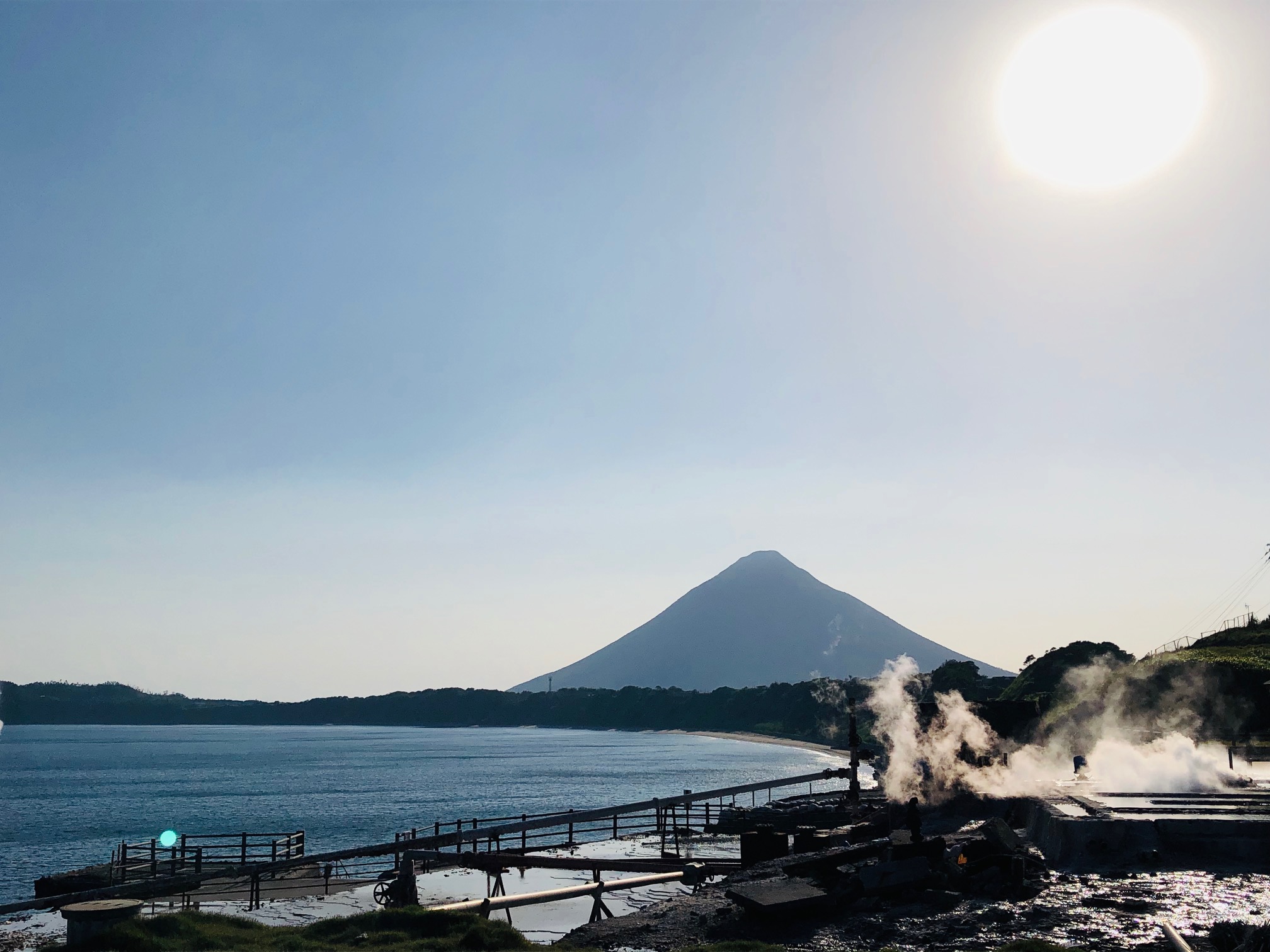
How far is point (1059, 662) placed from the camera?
107 meters

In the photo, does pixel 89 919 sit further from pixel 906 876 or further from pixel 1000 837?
pixel 1000 837

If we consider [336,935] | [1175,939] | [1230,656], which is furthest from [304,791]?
[1175,939]

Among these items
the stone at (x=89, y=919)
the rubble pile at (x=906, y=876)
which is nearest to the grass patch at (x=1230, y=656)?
the rubble pile at (x=906, y=876)

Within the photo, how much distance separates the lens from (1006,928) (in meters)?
15.6

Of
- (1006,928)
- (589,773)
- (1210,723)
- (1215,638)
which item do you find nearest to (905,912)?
(1006,928)

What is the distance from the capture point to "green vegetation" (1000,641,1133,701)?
10125 centimetres

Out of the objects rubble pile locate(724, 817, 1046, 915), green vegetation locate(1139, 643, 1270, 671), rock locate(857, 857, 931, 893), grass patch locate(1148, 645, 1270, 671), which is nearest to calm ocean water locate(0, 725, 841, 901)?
rubble pile locate(724, 817, 1046, 915)

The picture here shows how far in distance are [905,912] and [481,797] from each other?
290 ft

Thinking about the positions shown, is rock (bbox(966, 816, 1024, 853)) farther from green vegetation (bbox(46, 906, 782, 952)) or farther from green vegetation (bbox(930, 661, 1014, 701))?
green vegetation (bbox(930, 661, 1014, 701))

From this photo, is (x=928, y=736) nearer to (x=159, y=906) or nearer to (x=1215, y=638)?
(x=159, y=906)

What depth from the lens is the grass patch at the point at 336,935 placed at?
14.3m

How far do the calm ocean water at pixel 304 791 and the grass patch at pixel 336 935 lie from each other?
39892 mm

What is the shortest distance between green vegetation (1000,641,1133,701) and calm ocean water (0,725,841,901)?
3716 centimetres

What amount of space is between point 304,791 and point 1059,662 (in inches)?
3682
